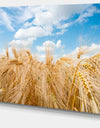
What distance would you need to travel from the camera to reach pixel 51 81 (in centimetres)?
206

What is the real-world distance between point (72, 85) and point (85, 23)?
0.70 meters

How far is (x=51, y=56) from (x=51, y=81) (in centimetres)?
30

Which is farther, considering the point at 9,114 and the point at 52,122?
the point at 9,114

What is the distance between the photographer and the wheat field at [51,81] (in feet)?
6.08

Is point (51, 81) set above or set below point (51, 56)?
below

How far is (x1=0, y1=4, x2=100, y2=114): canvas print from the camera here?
1.88m

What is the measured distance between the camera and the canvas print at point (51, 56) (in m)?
1.88

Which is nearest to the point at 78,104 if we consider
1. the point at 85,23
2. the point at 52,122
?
the point at 52,122

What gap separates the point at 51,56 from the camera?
6.80 ft

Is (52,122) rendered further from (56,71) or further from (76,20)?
(76,20)

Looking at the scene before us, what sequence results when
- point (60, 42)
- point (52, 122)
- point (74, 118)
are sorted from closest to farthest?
1. point (52, 122)
2. point (74, 118)
3. point (60, 42)

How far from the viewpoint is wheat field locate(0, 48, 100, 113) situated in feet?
6.08

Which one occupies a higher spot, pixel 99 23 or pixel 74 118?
pixel 99 23

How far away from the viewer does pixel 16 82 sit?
2234mm
